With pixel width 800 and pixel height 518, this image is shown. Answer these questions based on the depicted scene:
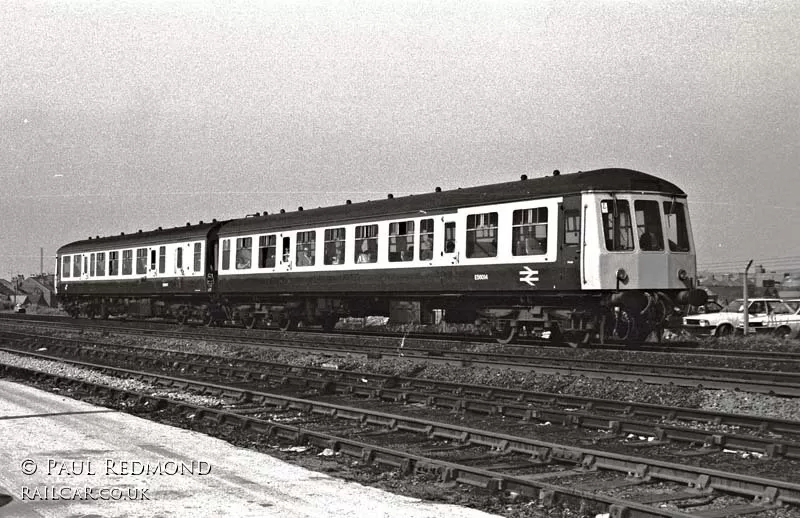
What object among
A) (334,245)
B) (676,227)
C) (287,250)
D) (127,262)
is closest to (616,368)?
(676,227)

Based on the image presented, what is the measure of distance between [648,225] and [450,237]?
470 cm

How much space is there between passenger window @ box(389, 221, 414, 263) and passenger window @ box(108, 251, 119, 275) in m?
19.4

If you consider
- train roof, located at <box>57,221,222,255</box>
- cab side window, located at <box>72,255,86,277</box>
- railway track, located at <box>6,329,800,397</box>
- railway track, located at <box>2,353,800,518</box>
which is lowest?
railway track, located at <box>2,353,800,518</box>

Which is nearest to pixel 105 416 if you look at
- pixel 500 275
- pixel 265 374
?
pixel 265 374

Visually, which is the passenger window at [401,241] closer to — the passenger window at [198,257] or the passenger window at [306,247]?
the passenger window at [306,247]

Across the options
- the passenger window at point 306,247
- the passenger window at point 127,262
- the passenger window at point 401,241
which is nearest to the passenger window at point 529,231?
the passenger window at point 401,241

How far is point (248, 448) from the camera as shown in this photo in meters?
10.0

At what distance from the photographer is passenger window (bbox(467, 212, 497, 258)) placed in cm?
1936

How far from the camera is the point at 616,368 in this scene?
1541 cm

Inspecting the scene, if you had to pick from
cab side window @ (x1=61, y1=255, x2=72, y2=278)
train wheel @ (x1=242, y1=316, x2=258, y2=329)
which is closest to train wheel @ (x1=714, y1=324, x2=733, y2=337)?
train wheel @ (x1=242, y1=316, x2=258, y2=329)

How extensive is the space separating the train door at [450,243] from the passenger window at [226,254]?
38.2 ft

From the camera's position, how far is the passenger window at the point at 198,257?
103ft

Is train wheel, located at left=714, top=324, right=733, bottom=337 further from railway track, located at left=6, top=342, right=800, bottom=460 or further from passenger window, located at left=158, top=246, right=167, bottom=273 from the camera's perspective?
passenger window, located at left=158, top=246, right=167, bottom=273

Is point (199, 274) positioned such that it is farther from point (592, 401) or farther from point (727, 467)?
point (727, 467)
